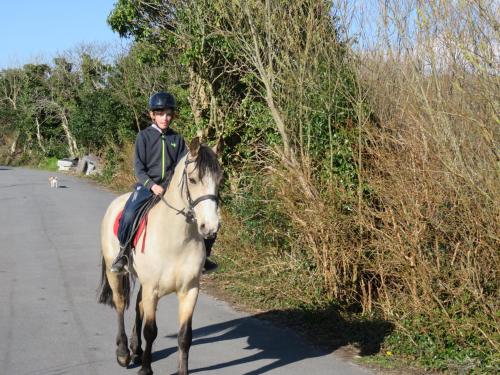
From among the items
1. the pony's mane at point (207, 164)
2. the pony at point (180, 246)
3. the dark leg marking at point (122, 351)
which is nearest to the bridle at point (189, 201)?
the pony at point (180, 246)

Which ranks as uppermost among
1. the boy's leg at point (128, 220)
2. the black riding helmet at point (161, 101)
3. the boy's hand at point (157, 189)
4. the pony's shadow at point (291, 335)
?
the black riding helmet at point (161, 101)

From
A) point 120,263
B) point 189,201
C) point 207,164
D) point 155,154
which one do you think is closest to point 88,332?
point 120,263

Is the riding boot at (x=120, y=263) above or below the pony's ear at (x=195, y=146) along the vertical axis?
below

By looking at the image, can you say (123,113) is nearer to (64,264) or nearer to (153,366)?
(64,264)

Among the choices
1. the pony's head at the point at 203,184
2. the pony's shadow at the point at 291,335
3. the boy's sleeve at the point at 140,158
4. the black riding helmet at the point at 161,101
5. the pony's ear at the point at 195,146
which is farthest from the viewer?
the pony's shadow at the point at 291,335

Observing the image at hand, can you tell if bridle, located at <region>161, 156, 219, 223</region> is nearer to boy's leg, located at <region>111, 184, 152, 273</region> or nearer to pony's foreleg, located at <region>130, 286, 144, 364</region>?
boy's leg, located at <region>111, 184, 152, 273</region>

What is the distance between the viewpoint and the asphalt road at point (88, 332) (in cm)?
698

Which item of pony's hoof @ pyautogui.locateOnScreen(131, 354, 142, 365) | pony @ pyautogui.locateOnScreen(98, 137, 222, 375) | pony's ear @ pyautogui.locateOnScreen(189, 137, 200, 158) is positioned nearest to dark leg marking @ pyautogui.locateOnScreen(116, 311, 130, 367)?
pony's hoof @ pyautogui.locateOnScreen(131, 354, 142, 365)

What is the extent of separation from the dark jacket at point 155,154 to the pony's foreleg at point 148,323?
3.92 ft

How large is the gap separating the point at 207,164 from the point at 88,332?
3.25 meters

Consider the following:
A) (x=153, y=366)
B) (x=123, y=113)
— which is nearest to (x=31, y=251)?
(x=153, y=366)

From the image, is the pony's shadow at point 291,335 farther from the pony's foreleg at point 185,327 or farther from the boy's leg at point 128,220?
the boy's leg at point 128,220

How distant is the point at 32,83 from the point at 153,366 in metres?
42.9

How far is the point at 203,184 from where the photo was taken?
599cm
